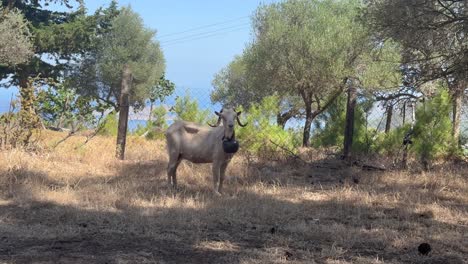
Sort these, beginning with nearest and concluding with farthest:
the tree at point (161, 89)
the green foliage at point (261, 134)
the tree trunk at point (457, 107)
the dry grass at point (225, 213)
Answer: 1. the dry grass at point (225, 213)
2. the tree trunk at point (457, 107)
3. the green foliage at point (261, 134)
4. the tree at point (161, 89)

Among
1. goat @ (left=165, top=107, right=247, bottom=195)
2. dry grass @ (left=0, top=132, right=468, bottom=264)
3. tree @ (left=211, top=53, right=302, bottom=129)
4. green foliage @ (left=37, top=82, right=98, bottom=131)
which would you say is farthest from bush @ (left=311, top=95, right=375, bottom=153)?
tree @ (left=211, top=53, right=302, bottom=129)

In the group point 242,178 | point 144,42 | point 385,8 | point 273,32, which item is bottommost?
point 242,178

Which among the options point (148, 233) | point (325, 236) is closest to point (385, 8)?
point (325, 236)

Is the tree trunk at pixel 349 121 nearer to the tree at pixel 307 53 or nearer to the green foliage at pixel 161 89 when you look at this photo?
the tree at pixel 307 53

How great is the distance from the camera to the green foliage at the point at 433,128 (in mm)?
12219

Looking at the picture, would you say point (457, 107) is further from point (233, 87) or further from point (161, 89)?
point (161, 89)

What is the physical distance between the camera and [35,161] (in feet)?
34.6

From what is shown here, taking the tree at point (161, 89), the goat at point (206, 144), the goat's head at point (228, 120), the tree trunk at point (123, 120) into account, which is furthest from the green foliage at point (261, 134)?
the tree at point (161, 89)

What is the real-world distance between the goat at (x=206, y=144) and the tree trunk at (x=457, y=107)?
507 centimetres

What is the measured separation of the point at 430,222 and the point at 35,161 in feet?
24.5

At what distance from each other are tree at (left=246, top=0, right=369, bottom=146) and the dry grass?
34.4 feet

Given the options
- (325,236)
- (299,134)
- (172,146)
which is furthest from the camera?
(299,134)

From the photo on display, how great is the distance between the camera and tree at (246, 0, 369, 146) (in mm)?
22391

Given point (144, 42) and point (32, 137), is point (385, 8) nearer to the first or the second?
point (32, 137)
